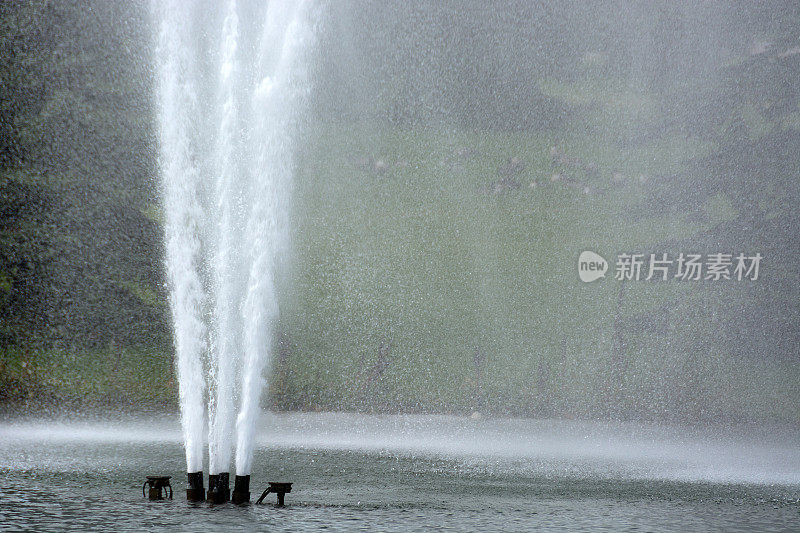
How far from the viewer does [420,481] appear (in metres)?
12.2

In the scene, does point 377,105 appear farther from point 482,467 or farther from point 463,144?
point 482,467

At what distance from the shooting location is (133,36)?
29359 millimetres

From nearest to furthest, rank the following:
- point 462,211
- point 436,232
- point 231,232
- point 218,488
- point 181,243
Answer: point 218,488 → point 181,243 → point 231,232 → point 436,232 → point 462,211

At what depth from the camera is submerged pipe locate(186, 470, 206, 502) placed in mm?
9526

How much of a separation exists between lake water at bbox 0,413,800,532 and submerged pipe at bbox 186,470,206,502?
0.78ft

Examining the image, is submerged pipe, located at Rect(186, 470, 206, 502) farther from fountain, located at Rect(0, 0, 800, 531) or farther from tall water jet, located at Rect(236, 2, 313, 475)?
fountain, located at Rect(0, 0, 800, 531)

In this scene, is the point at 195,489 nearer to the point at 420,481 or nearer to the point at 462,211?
the point at 420,481

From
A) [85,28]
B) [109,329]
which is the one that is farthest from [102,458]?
[85,28]

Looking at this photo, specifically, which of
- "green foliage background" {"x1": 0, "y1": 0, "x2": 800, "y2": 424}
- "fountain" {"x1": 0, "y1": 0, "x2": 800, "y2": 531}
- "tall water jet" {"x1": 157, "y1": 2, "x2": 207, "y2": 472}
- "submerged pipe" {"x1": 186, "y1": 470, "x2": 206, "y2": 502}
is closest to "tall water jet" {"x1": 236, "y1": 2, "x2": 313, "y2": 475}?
"fountain" {"x1": 0, "y1": 0, "x2": 800, "y2": 531}

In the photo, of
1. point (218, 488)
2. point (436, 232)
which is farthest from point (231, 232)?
point (436, 232)

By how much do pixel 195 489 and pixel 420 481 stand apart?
365 cm

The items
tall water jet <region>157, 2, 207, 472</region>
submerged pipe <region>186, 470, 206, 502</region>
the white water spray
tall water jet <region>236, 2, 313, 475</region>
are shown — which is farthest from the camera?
tall water jet <region>157, 2, 207, 472</region>

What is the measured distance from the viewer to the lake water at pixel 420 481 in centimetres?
873

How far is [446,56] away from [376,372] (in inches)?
541
